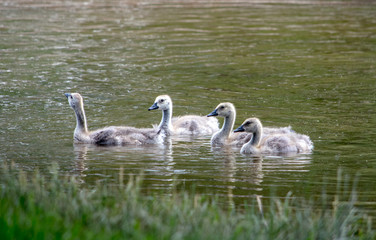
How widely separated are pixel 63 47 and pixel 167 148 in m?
12.4

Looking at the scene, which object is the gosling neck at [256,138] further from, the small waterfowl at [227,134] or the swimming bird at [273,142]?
the small waterfowl at [227,134]

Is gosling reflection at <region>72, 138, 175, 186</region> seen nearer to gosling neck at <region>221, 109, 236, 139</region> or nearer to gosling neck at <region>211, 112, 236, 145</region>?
gosling neck at <region>211, 112, 236, 145</region>

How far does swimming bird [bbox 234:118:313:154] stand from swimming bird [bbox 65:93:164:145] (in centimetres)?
161

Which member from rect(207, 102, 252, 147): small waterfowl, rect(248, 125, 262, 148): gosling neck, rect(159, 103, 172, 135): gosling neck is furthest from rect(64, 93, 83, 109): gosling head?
rect(248, 125, 262, 148): gosling neck

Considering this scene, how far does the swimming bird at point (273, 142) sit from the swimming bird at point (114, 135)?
1.61m

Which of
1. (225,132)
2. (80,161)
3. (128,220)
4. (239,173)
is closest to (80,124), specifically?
(80,161)

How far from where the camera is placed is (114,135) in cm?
1260

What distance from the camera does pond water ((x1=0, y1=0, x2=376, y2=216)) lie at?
1061cm

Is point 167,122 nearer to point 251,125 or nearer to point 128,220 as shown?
point 251,125

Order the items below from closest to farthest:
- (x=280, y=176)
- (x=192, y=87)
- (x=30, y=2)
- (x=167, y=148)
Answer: (x=280, y=176)
(x=167, y=148)
(x=192, y=87)
(x=30, y=2)

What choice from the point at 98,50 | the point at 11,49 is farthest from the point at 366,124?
the point at 11,49

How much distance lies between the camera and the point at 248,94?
54.6ft

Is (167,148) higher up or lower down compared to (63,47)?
lower down

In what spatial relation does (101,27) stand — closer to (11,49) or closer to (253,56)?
(11,49)
